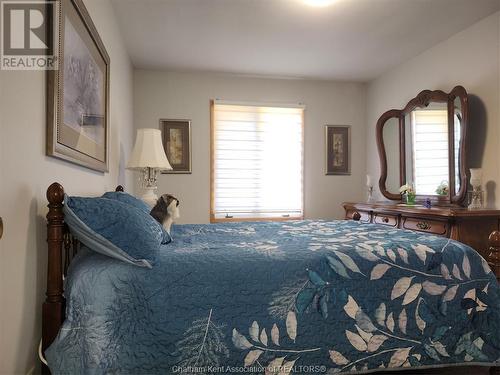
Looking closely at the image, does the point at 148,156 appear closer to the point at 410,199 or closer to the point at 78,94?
the point at 78,94

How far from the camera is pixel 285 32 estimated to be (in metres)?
3.23

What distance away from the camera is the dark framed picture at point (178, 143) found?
4.28 meters

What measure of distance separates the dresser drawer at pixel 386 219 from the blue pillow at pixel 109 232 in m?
2.68

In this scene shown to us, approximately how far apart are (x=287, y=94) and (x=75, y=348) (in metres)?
3.99

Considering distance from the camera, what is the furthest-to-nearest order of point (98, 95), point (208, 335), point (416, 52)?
point (416, 52), point (98, 95), point (208, 335)

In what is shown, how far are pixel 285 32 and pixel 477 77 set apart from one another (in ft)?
5.90

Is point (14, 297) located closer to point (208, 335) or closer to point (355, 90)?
point (208, 335)

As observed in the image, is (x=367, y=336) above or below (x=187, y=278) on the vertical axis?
below

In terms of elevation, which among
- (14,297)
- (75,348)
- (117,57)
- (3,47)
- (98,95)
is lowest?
(75,348)

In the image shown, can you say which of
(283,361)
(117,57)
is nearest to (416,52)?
(117,57)

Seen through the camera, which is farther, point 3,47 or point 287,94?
point 287,94

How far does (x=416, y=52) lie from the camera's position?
3730 millimetres

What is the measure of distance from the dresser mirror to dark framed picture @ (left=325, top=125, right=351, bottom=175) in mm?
588

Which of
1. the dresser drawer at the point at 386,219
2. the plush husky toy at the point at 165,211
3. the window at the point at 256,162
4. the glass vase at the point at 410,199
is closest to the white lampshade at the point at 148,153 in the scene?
the plush husky toy at the point at 165,211
